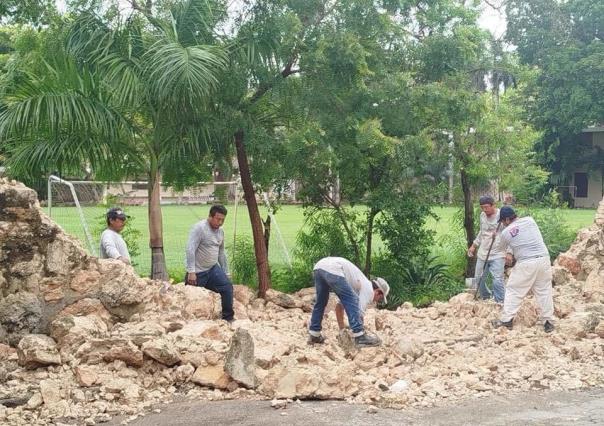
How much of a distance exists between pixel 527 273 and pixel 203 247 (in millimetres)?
3838

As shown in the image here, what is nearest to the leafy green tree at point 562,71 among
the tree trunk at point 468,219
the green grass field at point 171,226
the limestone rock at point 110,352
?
the green grass field at point 171,226

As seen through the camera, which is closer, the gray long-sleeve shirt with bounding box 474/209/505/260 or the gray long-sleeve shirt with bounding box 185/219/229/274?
the gray long-sleeve shirt with bounding box 185/219/229/274

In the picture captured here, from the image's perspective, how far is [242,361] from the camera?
6922mm

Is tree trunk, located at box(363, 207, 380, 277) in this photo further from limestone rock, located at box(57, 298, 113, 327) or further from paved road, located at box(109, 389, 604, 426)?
paved road, located at box(109, 389, 604, 426)

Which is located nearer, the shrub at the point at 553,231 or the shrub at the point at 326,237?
the shrub at the point at 326,237

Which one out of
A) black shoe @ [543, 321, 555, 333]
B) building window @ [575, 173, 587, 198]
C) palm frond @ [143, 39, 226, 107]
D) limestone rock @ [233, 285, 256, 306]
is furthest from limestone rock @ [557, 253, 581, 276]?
building window @ [575, 173, 587, 198]

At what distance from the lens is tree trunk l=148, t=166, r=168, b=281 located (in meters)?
11.5

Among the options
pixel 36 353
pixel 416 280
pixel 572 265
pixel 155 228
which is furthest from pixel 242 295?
pixel 572 265

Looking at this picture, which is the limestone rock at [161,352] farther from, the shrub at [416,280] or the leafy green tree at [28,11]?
the shrub at [416,280]

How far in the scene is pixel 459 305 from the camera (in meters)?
10.8

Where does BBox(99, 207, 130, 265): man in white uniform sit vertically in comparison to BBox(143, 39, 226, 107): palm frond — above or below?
below

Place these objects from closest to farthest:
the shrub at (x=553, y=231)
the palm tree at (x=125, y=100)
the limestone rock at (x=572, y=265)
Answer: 1. the palm tree at (x=125, y=100)
2. the limestone rock at (x=572, y=265)
3. the shrub at (x=553, y=231)

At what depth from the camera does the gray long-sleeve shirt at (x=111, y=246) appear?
8883mm

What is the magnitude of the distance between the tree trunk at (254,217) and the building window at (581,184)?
32317 mm
